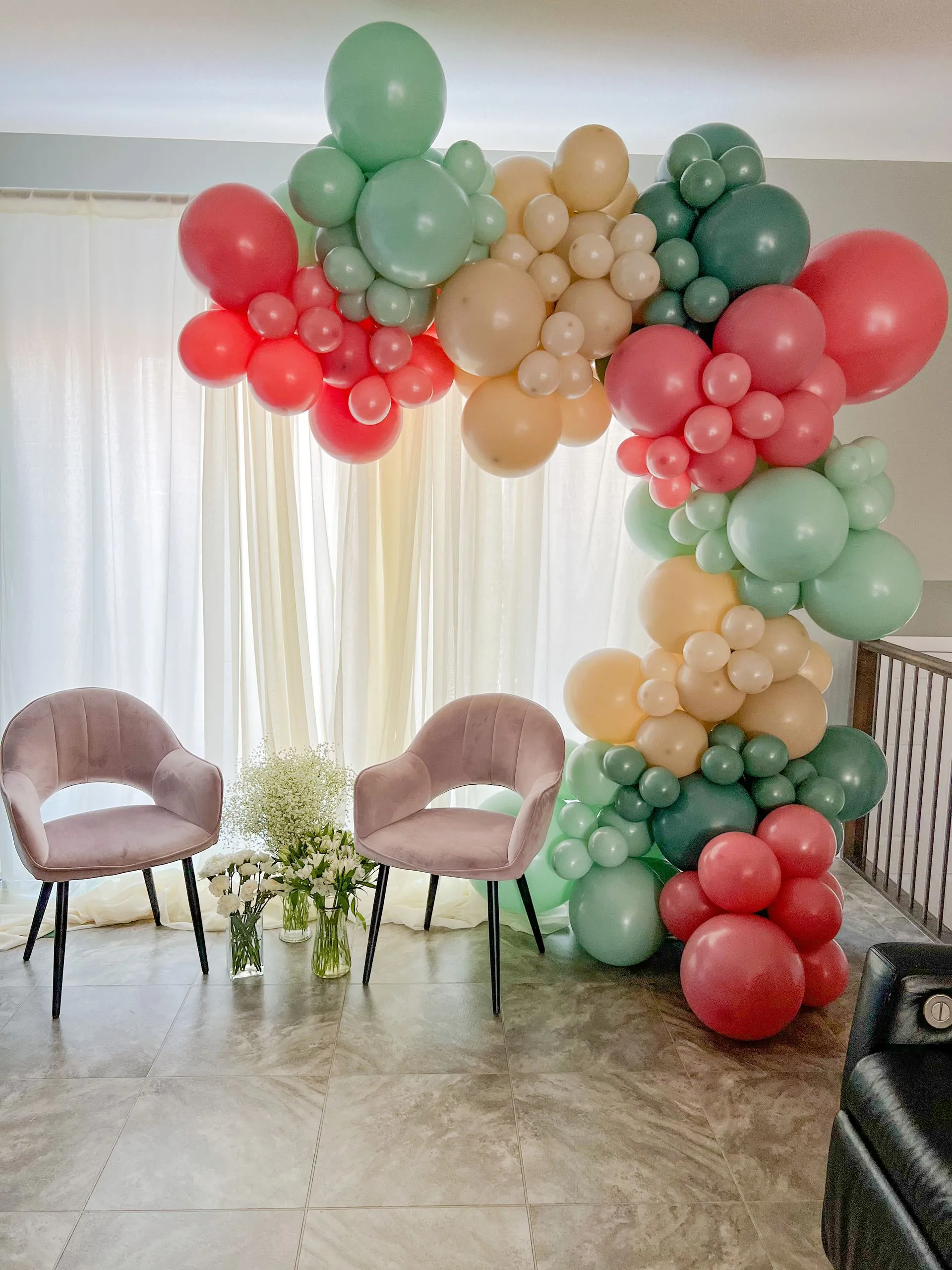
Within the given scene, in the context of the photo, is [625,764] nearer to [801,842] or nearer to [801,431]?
[801,842]

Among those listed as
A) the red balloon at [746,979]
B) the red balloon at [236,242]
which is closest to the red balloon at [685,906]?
the red balloon at [746,979]

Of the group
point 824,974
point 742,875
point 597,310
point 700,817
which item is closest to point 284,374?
point 597,310

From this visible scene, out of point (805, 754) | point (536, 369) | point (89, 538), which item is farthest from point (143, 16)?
point (805, 754)

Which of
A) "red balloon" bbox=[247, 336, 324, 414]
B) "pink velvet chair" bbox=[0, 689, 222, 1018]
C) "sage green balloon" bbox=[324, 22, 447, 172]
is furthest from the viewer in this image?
"pink velvet chair" bbox=[0, 689, 222, 1018]

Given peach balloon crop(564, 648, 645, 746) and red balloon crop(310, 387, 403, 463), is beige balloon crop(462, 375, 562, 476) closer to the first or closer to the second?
red balloon crop(310, 387, 403, 463)

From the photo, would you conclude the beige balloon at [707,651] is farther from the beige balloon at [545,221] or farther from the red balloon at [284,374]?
the red balloon at [284,374]

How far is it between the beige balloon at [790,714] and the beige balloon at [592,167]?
1397 mm

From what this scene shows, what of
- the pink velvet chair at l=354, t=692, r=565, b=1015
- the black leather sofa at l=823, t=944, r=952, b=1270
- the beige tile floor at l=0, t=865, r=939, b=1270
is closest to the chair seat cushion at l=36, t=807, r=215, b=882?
the beige tile floor at l=0, t=865, r=939, b=1270

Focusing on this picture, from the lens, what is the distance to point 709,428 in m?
2.38

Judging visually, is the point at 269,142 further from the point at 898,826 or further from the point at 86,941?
the point at 898,826

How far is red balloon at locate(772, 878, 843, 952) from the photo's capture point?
2.61 metres

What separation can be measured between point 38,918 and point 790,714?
231 centimetres

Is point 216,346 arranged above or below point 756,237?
below

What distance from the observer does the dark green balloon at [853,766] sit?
9.40 feet
